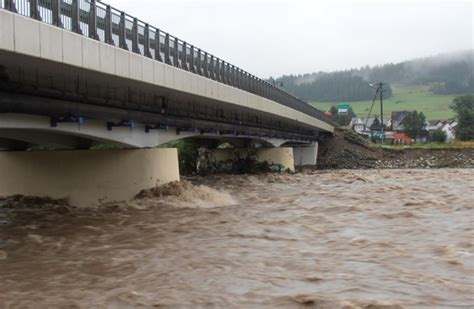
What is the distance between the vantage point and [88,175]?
20.7 metres

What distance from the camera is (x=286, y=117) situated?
127ft

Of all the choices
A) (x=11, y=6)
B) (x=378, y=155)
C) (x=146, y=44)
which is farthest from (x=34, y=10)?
(x=378, y=155)

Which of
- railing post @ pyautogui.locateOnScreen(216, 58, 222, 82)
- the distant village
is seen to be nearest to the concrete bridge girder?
railing post @ pyautogui.locateOnScreen(216, 58, 222, 82)

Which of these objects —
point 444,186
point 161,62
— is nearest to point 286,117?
point 444,186

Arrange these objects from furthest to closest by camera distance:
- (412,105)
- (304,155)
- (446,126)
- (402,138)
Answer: (412,105), (446,126), (402,138), (304,155)

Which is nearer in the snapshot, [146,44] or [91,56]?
[91,56]

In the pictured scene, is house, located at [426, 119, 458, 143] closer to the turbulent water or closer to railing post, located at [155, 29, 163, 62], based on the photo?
railing post, located at [155, 29, 163, 62]

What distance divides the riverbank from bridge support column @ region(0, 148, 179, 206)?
129ft

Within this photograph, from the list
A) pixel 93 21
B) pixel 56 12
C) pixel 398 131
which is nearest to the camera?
pixel 56 12

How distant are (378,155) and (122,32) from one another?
157ft

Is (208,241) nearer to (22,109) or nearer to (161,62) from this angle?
(22,109)

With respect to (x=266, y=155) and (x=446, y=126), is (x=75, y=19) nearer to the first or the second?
(x=266, y=155)

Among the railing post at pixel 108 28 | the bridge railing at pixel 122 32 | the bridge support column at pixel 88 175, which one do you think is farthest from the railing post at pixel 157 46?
the bridge support column at pixel 88 175

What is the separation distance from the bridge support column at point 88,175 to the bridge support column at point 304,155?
38192mm
